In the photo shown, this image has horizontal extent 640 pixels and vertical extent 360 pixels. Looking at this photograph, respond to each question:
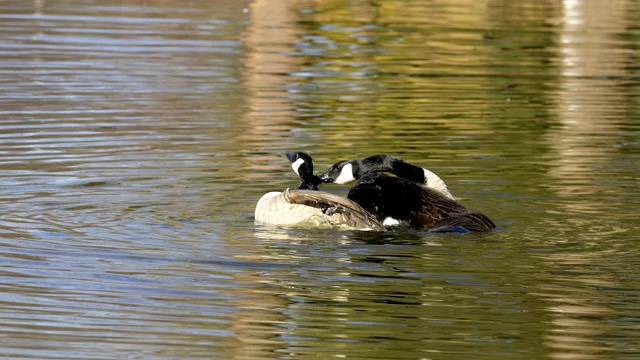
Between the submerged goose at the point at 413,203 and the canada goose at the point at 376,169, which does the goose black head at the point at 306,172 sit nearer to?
the canada goose at the point at 376,169

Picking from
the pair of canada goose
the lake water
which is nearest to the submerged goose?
the pair of canada goose

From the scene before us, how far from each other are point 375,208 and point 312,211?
55 centimetres

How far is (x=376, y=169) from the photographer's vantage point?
1234 centimetres

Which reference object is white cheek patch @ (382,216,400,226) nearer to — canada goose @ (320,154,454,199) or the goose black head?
canada goose @ (320,154,454,199)

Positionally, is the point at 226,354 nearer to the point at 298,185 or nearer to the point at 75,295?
the point at 75,295

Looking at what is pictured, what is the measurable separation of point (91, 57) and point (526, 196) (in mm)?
12739

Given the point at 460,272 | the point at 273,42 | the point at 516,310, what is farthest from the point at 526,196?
the point at 273,42

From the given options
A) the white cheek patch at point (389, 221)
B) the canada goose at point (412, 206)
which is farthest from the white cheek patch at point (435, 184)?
the white cheek patch at point (389, 221)

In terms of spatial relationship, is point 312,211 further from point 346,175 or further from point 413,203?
point 346,175

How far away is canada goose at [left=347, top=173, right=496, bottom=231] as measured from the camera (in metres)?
11.1

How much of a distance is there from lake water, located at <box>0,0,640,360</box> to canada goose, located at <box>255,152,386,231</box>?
0.38 ft

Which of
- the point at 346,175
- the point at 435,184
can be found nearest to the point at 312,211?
the point at 346,175

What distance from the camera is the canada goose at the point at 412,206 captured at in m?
11.1

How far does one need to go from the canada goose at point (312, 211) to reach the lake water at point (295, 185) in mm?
117
